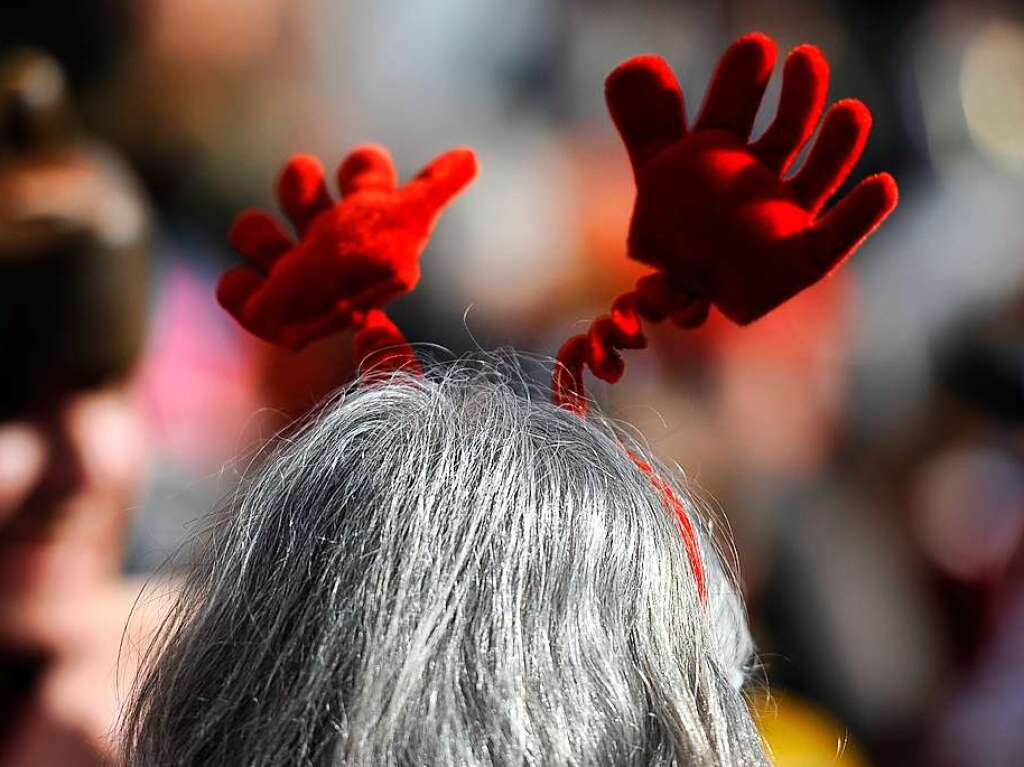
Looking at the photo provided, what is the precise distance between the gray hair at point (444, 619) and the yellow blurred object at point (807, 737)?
0.75 meters

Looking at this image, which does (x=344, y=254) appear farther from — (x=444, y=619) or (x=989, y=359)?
(x=989, y=359)

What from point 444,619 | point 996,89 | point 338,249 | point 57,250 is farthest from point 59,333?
point 996,89

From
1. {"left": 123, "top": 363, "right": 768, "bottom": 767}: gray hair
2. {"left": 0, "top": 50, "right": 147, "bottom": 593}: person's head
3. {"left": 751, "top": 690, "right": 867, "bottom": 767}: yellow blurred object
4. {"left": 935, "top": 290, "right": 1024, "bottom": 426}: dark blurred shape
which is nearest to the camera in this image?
{"left": 123, "top": 363, "right": 768, "bottom": 767}: gray hair

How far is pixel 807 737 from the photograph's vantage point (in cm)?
113

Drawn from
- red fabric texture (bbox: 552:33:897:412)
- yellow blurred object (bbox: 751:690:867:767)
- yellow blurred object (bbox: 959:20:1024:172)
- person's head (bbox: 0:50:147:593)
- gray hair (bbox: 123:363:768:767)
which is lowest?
yellow blurred object (bbox: 751:690:867:767)

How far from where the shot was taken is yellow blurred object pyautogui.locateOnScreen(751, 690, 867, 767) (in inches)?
43.1

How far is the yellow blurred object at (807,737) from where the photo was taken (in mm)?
1095

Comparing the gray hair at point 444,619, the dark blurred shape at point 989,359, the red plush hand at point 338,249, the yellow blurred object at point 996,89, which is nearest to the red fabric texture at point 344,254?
the red plush hand at point 338,249

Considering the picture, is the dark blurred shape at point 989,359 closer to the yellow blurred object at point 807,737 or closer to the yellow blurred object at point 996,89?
the yellow blurred object at point 996,89

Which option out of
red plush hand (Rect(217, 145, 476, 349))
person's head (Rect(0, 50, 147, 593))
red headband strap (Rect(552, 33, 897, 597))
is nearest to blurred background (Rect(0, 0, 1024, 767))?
person's head (Rect(0, 50, 147, 593))

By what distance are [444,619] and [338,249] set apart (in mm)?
249

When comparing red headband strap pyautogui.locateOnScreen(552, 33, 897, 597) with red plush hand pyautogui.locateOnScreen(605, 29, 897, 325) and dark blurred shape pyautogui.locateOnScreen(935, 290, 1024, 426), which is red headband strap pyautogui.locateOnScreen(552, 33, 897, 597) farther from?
dark blurred shape pyautogui.locateOnScreen(935, 290, 1024, 426)

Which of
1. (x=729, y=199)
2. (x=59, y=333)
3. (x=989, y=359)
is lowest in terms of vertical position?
(x=59, y=333)

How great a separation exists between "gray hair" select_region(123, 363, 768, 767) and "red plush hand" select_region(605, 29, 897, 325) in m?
0.11
